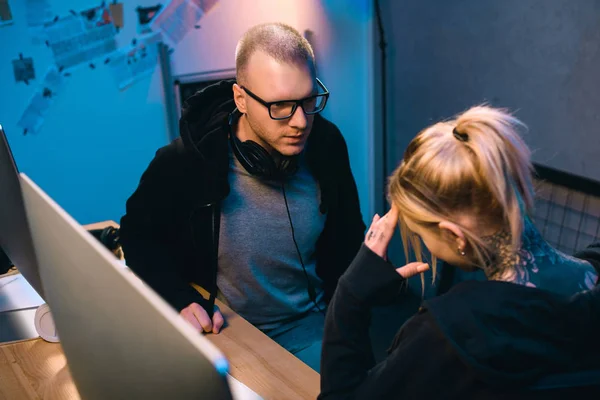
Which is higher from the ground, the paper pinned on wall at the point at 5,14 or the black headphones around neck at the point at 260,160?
the paper pinned on wall at the point at 5,14

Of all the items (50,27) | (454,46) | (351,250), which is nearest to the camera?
(351,250)

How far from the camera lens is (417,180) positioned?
0.81 metres

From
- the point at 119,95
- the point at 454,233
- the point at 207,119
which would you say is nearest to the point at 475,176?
the point at 454,233

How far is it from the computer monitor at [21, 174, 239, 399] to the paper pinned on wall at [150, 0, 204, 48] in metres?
1.93

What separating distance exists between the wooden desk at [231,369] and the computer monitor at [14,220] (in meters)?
0.15

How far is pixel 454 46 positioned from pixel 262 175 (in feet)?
4.63

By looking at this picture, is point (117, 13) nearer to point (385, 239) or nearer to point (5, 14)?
point (5, 14)

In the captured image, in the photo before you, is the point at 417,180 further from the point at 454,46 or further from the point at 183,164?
the point at 454,46

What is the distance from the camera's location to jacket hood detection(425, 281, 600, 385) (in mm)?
650

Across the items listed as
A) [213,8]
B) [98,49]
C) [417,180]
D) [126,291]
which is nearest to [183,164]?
[417,180]

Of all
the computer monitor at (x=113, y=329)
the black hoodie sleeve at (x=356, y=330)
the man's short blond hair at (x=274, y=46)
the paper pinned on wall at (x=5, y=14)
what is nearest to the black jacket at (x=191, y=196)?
the man's short blond hair at (x=274, y=46)

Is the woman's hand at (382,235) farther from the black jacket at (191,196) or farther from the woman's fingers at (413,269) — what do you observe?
the black jacket at (191,196)

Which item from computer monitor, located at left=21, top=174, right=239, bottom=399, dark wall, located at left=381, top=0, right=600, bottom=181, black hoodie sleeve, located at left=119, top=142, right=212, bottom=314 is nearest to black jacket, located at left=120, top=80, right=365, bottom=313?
black hoodie sleeve, located at left=119, top=142, right=212, bottom=314

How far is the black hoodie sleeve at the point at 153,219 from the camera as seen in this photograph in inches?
55.4
